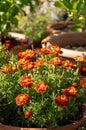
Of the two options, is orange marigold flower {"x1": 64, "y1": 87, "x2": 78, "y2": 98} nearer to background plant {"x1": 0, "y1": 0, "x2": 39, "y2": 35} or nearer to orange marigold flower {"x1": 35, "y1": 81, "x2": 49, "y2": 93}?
orange marigold flower {"x1": 35, "y1": 81, "x2": 49, "y2": 93}

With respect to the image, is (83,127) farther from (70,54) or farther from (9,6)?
(9,6)

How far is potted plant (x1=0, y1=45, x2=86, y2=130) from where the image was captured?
8.58ft

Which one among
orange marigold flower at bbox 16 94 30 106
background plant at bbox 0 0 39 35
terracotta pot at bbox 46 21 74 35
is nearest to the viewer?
orange marigold flower at bbox 16 94 30 106

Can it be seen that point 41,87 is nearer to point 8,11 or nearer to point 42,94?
point 42,94

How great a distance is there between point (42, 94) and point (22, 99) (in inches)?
6.9

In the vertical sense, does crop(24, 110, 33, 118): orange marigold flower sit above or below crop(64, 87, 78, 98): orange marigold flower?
below

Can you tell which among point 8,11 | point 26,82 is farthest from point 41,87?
point 8,11

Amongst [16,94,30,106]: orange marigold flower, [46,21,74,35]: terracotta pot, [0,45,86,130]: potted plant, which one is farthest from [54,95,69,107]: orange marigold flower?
[46,21,74,35]: terracotta pot

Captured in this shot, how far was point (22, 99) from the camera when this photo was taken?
2529 mm

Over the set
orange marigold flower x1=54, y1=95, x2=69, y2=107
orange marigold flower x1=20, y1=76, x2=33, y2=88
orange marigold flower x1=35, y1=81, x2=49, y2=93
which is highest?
orange marigold flower x1=20, y1=76, x2=33, y2=88

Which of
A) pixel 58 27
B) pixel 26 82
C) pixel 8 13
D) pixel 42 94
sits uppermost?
pixel 26 82

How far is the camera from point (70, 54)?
3.48 meters

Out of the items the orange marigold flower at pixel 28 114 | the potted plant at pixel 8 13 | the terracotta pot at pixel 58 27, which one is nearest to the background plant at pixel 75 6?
the potted plant at pixel 8 13

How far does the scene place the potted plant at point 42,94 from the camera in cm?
262
